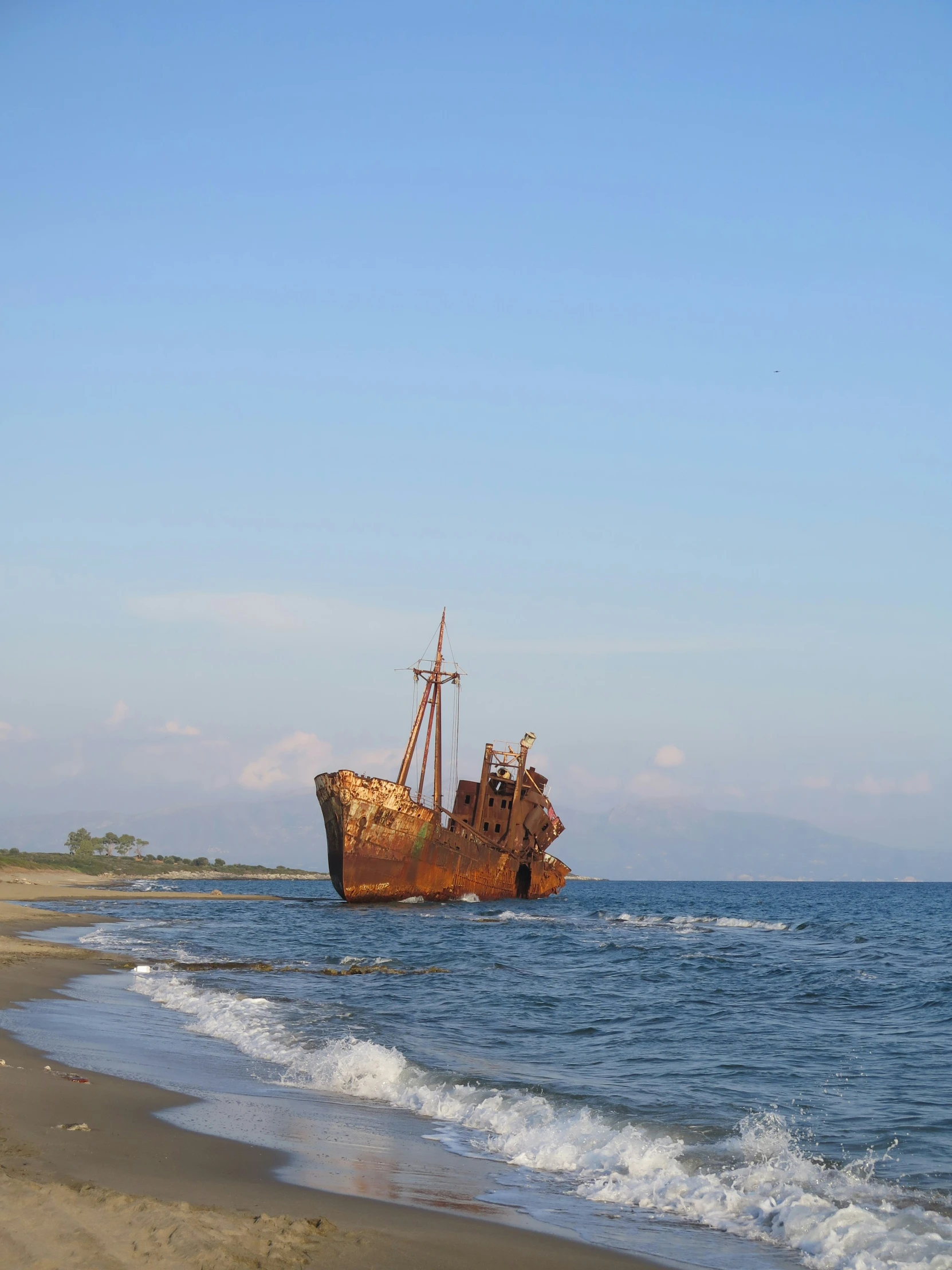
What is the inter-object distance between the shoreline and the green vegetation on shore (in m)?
68.2

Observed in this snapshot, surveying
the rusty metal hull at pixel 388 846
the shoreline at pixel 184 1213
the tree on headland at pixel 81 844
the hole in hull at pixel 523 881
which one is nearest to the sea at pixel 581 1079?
the shoreline at pixel 184 1213

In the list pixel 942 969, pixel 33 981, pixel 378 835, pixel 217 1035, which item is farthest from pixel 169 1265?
pixel 378 835

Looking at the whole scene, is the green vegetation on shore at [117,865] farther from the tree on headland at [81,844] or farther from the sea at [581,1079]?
the sea at [581,1079]

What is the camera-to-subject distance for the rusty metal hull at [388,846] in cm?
4959

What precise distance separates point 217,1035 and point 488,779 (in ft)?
151

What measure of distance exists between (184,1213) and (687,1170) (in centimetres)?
489

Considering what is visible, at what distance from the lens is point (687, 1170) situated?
9867 millimetres

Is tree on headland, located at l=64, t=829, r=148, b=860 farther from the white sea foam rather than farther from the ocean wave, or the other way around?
the white sea foam

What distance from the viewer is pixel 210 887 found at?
84.6m

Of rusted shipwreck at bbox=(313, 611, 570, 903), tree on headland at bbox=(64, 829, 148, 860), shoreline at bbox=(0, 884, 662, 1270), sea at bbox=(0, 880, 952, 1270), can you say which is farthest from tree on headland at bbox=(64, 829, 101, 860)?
shoreline at bbox=(0, 884, 662, 1270)

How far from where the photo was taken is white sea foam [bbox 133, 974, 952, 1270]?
26.5 feet

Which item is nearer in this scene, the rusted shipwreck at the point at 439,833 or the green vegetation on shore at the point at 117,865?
the rusted shipwreck at the point at 439,833

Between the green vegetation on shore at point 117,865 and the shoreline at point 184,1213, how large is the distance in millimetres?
68229

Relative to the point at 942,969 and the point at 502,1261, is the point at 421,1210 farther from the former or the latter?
the point at 942,969
